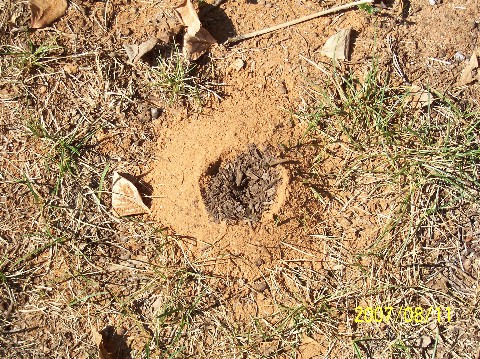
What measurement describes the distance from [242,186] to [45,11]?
1496mm

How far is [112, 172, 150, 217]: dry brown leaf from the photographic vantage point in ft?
8.62

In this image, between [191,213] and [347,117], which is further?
[347,117]

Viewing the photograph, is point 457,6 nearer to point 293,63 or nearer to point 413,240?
point 293,63

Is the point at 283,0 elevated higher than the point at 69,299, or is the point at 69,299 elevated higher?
the point at 283,0

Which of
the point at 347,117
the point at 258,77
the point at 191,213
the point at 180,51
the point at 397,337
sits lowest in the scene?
the point at 397,337

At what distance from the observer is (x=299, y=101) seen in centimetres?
271

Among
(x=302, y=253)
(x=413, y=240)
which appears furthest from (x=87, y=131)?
(x=413, y=240)

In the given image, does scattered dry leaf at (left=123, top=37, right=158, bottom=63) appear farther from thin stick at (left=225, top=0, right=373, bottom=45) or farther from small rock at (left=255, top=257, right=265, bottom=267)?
small rock at (left=255, top=257, right=265, bottom=267)

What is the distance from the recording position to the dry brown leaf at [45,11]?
268 cm

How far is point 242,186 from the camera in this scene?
8.50 ft

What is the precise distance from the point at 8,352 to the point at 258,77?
2071 mm

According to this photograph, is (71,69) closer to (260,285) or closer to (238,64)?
(238,64)

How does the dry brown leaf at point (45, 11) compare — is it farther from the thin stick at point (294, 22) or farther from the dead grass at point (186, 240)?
the thin stick at point (294, 22)
